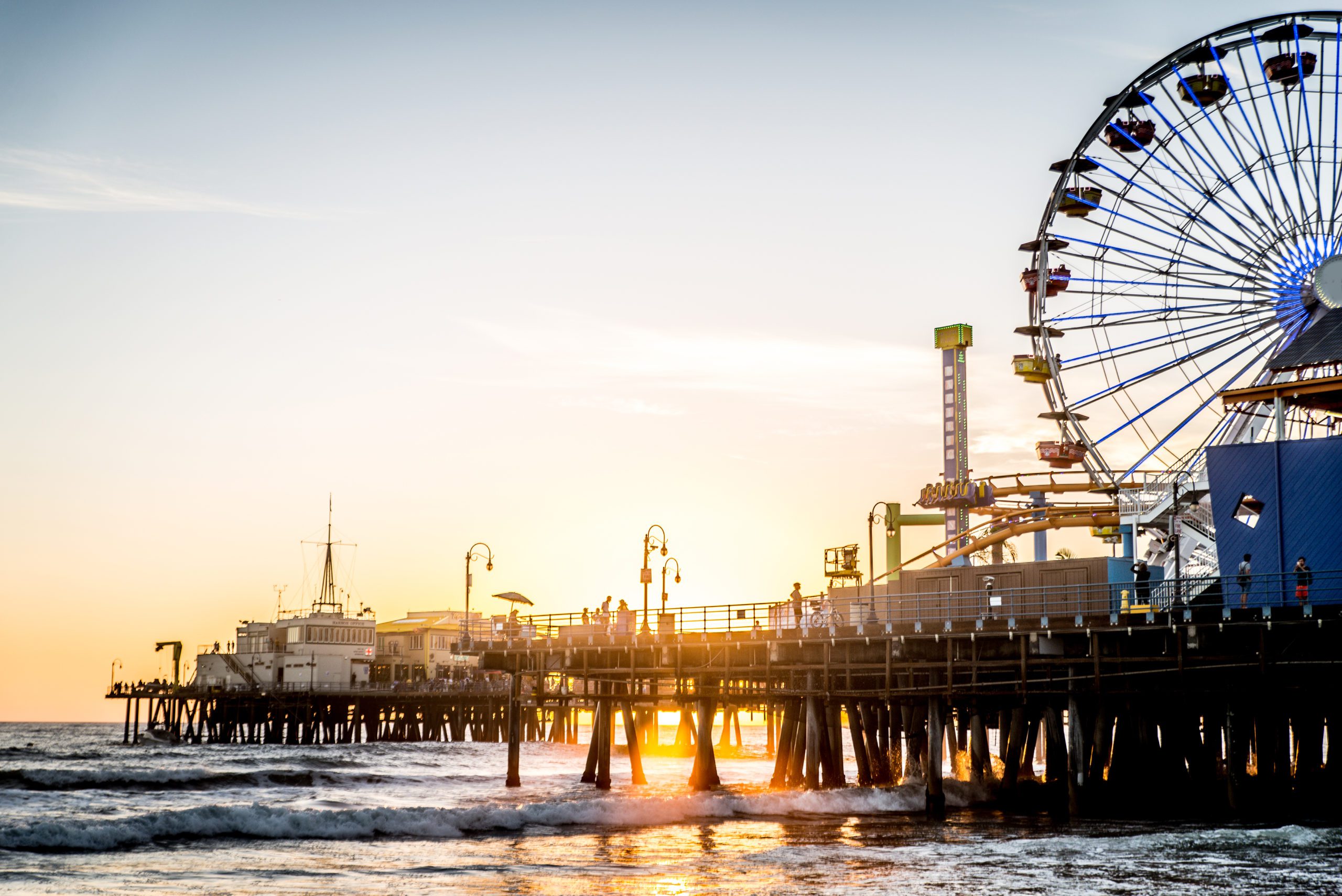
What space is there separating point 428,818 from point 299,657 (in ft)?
219

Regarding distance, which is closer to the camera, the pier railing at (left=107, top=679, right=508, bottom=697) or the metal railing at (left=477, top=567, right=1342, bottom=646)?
the metal railing at (left=477, top=567, right=1342, bottom=646)

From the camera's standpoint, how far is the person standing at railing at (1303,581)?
3306 cm

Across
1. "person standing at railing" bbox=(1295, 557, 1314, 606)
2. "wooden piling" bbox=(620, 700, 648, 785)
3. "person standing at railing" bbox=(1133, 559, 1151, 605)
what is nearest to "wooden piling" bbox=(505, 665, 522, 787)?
"wooden piling" bbox=(620, 700, 648, 785)

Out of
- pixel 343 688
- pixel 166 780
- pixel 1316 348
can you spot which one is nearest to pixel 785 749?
pixel 1316 348

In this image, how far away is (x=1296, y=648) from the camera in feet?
107

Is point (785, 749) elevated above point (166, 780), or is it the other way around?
point (785, 749)

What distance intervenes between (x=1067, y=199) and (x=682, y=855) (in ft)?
100

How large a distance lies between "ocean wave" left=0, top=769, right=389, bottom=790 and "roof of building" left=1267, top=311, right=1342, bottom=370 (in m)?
36.6

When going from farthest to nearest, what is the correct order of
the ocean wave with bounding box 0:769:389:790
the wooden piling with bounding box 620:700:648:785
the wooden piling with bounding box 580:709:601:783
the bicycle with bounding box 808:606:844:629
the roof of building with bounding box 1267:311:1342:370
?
the ocean wave with bounding box 0:769:389:790 → the wooden piling with bounding box 580:709:601:783 → the wooden piling with bounding box 620:700:648:785 → the roof of building with bounding box 1267:311:1342:370 → the bicycle with bounding box 808:606:844:629

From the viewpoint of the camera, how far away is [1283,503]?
36.7 m

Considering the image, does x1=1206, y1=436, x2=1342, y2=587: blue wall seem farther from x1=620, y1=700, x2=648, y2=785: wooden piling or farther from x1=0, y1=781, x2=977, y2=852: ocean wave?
x1=620, y1=700, x2=648, y2=785: wooden piling

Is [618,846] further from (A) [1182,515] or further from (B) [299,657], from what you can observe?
(B) [299,657]

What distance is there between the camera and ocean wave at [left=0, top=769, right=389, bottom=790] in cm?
5209

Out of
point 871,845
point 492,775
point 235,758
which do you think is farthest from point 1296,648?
point 235,758
